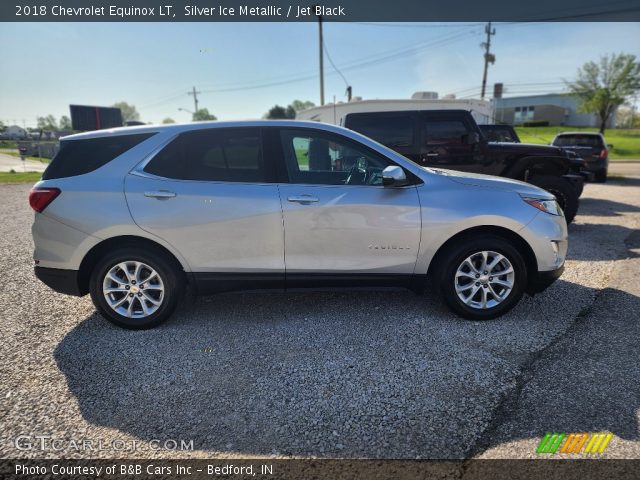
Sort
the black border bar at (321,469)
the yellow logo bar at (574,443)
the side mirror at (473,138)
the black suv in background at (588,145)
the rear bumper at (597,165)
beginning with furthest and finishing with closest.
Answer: the rear bumper at (597,165) < the black suv in background at (588,145) < the side mirror at (473,138) < the yellow logo bar at (574,443) < the black border bar at (321,469)

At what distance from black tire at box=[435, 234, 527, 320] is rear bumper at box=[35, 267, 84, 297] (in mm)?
3218

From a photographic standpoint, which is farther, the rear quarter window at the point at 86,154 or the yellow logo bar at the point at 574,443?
the rear quarter window at the point at 86,154

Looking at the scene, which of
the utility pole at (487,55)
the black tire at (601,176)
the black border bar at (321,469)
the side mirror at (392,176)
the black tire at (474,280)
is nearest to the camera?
the black border bar at (321,469)

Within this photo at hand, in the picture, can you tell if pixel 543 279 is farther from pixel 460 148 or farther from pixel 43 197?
pixel 43 197

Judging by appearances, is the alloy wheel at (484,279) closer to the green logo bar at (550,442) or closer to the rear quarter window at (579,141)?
the green logo bar at (550,442)

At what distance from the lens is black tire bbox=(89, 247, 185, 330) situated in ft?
11.2

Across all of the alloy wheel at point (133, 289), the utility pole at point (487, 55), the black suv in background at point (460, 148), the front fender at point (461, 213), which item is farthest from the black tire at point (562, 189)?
the utility pole at point (487, 55)

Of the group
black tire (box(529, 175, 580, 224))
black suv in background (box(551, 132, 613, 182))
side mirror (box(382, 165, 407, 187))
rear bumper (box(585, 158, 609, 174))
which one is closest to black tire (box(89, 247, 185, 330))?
side mirror (box(382, 165, 407, 187))

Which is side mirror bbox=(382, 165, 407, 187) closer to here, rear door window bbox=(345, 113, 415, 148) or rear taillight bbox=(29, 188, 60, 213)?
rear taillight bbox=(29, 188, 60, 213)

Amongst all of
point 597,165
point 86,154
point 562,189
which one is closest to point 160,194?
point 86,154

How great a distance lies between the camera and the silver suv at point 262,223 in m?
3.35

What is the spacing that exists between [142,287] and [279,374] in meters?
1.53

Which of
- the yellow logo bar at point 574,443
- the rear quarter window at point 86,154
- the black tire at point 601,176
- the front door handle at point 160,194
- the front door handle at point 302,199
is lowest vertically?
the yellow logo bar at point 574,443

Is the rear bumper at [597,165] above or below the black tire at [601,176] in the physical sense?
above
